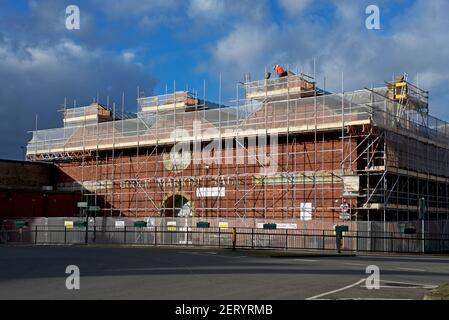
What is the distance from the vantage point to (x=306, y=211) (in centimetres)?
4303

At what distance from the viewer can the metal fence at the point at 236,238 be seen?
37.7m

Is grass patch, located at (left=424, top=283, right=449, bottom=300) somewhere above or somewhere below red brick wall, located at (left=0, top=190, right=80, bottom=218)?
below

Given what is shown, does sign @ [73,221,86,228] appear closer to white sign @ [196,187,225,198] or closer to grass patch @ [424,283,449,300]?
white sign @ [196,187,225,198]

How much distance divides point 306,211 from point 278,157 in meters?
4.49

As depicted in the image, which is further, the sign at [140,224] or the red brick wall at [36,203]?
the red brick wall at [36,203]

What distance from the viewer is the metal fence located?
37.7m

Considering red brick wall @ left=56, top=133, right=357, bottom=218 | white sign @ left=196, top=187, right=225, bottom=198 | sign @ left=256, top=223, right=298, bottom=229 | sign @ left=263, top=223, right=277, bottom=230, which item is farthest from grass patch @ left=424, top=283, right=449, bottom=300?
white sign @ left=196, top=187, right=225, bottom=198

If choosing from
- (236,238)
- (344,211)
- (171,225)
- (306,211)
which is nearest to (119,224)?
(171,225)

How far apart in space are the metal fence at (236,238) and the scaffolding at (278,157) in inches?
107

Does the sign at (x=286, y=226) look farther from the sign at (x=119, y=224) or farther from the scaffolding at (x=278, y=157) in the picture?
the sign at (x=119, y=224)

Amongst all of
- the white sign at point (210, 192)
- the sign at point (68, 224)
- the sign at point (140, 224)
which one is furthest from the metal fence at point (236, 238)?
the white sign at point (210, 192)

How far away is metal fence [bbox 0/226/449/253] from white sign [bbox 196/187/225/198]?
15.8 feet
